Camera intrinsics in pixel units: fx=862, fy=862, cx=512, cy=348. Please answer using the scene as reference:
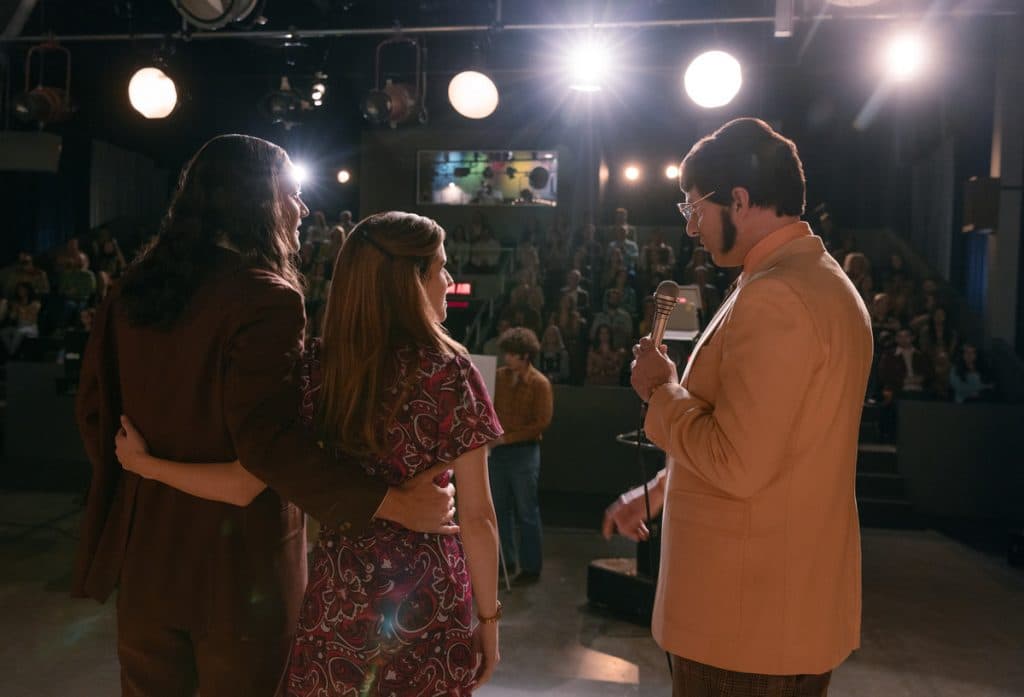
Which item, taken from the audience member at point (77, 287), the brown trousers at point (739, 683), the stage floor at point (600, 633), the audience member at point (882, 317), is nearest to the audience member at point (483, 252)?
the audience member at point (77, 287)

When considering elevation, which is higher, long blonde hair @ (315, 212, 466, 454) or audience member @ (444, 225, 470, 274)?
audience member @ (444, 225, 470, 274)

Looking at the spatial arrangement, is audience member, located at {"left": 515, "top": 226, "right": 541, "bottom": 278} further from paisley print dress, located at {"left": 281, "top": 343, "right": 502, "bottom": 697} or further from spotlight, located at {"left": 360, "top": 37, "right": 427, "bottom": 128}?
paisley print dress, located at {"left": 281, "top": 343, "right": 502, "bottom": 697}

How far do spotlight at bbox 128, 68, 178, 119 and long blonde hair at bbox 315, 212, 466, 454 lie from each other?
4874 millimetres

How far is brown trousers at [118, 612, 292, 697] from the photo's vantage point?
1399 mm

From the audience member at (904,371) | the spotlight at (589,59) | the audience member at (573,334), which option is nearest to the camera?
the spotlight at (589,59)

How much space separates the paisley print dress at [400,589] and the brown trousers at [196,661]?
0.14ft

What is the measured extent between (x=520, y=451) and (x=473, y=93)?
8.06 feet

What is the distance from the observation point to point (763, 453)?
1.28 meters

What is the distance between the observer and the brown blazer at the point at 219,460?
137cm

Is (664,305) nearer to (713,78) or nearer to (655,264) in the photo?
(713,78)

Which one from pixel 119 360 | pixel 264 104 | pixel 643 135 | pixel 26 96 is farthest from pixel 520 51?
pixel 119 360

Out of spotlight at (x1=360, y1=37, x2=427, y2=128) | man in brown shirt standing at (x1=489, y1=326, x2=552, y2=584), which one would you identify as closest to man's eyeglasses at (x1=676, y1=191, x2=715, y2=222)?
man in brown shirt standing at (x1=489, y1=326, x2=552, y2=584)

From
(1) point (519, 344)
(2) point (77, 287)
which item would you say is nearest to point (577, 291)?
(1) point (519, 344)

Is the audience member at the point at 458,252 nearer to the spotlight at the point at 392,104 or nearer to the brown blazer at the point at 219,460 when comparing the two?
the spotlight at the point at 392,104
